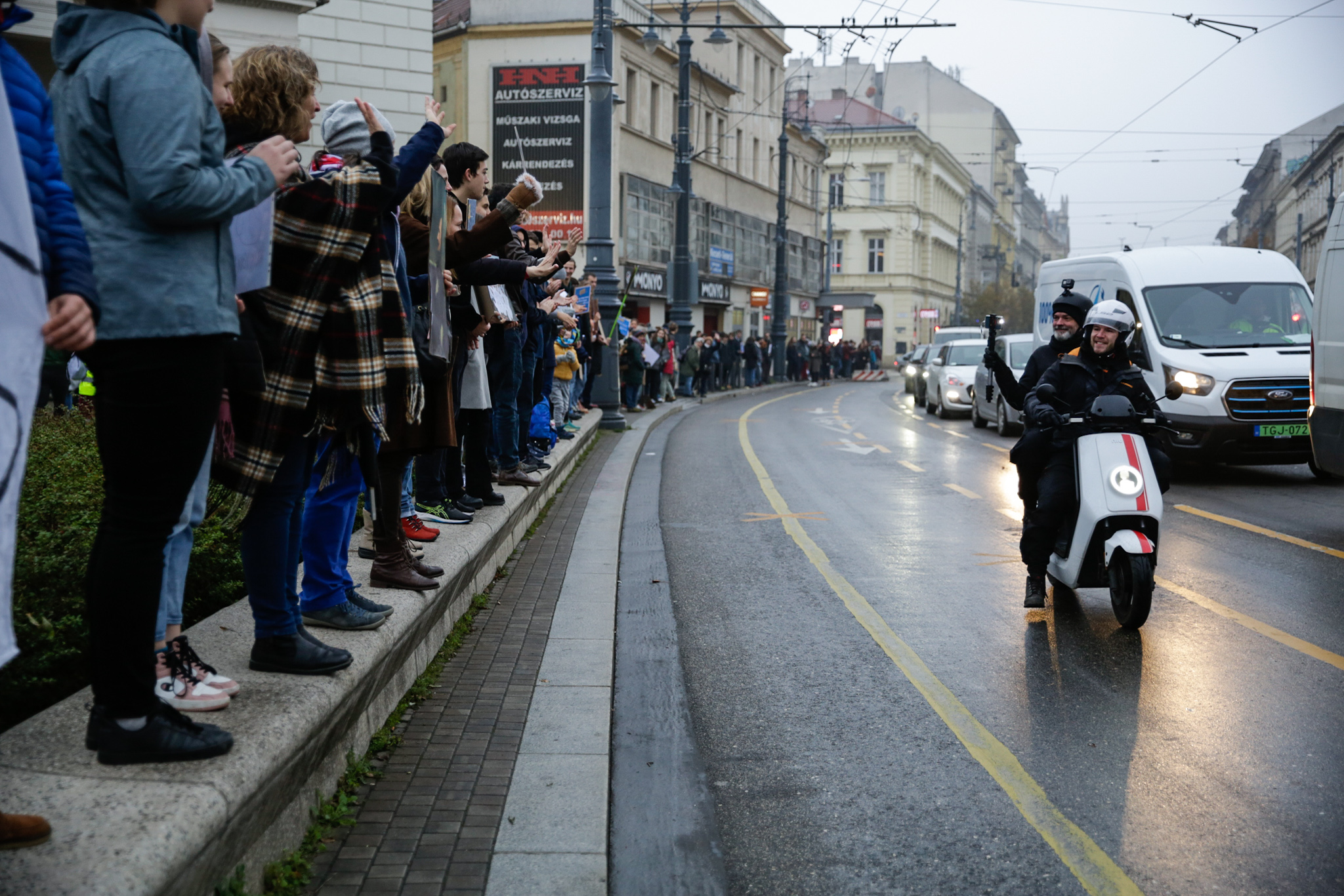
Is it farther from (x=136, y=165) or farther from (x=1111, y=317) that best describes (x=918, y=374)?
(x=136, y=165)

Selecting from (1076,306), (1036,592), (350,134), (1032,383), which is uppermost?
(350,134)

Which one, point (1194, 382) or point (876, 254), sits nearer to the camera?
point (1194, 382)

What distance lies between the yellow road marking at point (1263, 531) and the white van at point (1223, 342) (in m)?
1.54

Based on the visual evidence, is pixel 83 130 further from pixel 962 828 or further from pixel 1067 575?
pixel 1067 575

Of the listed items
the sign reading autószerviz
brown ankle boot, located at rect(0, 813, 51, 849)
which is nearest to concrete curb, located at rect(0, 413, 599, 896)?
brown ankle boot, located at rect(0, 813, 51, 849)

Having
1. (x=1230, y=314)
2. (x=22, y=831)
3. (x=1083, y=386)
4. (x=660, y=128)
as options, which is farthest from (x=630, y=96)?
(x=22, y=831)

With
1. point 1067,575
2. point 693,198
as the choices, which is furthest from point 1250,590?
point 693,198

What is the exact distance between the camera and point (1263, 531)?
31.7ft

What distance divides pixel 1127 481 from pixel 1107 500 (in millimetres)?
155

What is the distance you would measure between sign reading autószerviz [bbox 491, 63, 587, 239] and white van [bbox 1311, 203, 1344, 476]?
32196mm

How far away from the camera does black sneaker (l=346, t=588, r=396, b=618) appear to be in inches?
179

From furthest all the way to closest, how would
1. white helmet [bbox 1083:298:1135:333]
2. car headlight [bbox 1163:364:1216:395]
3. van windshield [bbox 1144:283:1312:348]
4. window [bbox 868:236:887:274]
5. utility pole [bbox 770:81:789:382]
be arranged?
window [bbox 868:236:887:274] → utility pole [bbox 770:81:789:382] → van windshield [bbox 1144:283:1312:348] → car headlight [bbox 1163:364:1216:395] → white helmet [bbox 1083:298:1135:333]

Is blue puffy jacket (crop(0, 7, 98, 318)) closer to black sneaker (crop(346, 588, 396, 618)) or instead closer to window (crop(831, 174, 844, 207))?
black sneaker (crop(346, 588, 396, 618))

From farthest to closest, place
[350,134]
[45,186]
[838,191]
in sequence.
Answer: [838,191]
[350,134]
[45,186]
